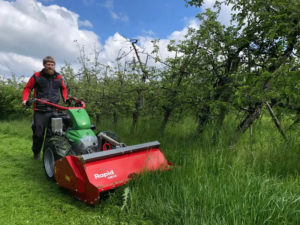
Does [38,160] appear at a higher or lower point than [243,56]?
lower

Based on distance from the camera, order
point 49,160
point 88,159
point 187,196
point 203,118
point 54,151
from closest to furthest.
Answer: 1. point 187,196
2. point 88,159
3. point 54,151
4. point 49,160
5. point 203,118

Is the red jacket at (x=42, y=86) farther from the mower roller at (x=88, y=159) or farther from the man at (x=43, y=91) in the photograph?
the mower roller at (x=88, y=159)

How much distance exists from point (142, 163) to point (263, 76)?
1.80 m

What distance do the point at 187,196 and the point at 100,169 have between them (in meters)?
1.01

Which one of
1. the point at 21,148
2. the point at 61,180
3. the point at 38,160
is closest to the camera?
the point at 61,180

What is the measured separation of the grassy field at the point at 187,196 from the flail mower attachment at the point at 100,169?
0.45ft

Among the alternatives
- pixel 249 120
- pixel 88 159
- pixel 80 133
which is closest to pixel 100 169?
pixel 88 159

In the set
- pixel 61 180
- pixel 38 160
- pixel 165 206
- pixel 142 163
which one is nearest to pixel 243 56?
pixel 142 163

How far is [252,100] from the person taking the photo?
10.7 ft

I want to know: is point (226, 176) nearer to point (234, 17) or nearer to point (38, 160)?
point (234, 17)

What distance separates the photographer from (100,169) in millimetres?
2807

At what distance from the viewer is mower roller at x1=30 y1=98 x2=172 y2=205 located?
2.75 metres

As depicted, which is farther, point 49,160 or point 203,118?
point 203,118

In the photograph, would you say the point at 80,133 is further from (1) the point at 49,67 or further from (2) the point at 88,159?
(1) the point at 49,67
